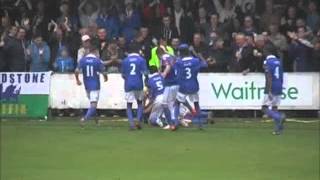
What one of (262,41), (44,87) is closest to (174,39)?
(262,41)

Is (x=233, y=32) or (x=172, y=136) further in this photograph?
(x=233, y=32)

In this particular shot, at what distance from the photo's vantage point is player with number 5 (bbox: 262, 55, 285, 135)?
15.8m

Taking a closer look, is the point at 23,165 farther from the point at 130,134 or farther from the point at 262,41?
the point at 262,41

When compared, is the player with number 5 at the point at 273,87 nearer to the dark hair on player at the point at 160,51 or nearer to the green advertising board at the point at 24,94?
the dark hair on player at the point at 160,51

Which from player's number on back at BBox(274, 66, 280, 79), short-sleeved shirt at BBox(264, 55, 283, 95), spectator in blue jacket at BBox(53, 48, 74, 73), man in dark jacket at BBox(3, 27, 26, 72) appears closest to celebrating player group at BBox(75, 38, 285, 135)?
short-sleeved shirt at BBox(264, 55, 283, 95)

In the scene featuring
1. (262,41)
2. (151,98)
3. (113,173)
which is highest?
(262,41)

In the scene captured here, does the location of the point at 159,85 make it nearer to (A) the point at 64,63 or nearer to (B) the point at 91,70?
(B) the point at 91,70

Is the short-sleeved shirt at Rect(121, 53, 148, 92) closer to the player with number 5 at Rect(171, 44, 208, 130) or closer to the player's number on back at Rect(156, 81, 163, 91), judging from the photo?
the player's number on back at Rect(156, 81, 163, 91)

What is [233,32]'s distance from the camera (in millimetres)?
20812

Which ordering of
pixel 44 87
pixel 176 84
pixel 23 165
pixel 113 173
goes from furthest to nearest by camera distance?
pixel 44 87 → pixel 176 84 → pixel 23 165 → pixel 113 173

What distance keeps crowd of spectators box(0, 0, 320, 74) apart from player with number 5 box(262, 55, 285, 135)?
3.17 meters

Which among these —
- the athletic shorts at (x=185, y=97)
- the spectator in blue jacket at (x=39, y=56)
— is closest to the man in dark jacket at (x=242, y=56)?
the athletic shorts at (x=185, y=97)

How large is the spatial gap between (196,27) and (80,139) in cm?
728

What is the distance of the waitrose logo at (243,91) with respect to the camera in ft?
63.8
